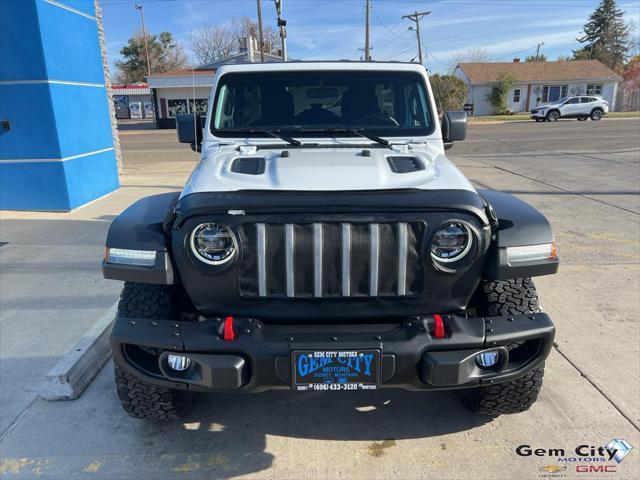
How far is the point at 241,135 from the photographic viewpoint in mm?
3551

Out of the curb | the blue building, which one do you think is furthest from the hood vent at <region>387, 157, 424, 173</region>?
the blue building

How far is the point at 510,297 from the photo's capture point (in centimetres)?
254

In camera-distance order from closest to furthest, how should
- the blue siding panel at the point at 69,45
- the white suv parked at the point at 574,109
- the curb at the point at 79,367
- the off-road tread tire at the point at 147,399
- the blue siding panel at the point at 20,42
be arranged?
the off-road tread tire at the point at 147,399
the curb at the point at 79,367
the blue siding panel at the point at 20,42
the blue siding panel at the point at 69,45
the white suv parked at the point at 574,109

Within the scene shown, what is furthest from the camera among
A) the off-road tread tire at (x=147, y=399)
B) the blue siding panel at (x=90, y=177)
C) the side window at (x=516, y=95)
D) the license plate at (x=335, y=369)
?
the side window at (x=516, y=95)

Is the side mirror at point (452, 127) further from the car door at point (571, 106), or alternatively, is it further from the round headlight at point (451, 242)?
the car door at point (571, 106)

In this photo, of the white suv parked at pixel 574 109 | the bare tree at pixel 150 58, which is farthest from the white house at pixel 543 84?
the bare tree at pixel 150 58

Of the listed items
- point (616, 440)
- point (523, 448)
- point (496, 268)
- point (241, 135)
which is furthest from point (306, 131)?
point (616, 440)

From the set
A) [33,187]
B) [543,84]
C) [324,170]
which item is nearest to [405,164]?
[324,170]

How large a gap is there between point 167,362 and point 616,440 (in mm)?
2380

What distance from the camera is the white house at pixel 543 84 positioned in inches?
1928

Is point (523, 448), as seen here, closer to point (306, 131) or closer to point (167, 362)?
point (167, 362)

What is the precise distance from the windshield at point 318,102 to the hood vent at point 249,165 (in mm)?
635

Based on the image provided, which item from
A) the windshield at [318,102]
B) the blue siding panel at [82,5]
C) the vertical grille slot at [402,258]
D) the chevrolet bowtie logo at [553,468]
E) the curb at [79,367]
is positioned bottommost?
the chevrolet bowtie logo at [553,468]

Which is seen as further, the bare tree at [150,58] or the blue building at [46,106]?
the bare tree at [150,58]
